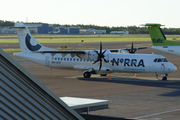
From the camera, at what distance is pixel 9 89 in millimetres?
A: 6711

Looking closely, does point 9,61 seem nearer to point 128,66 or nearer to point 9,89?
point 9,89

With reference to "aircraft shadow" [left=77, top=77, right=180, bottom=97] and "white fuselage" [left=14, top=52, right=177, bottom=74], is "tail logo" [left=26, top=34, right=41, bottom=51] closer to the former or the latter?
"white fuselage" [left=14, top=52, right=177, bottom=74]

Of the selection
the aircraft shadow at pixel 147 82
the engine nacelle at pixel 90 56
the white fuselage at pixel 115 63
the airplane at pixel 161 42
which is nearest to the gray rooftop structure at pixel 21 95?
the aircraft shadow at pixel 147 82

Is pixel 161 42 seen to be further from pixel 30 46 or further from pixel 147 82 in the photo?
pixel 30 46

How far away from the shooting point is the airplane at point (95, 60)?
29.9 m

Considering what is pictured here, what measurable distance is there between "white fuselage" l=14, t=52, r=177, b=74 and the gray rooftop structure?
23.4m

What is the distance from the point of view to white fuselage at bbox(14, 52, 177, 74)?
29703 mm

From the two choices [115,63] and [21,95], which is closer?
[21,95]

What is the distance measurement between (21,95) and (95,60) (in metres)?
25.3

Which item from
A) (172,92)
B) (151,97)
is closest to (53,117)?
(151,97)

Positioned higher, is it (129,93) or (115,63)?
(115,63)

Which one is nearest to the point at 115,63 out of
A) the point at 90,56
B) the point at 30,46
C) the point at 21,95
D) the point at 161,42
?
the point at 90,56

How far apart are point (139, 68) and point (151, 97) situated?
791 centimetres

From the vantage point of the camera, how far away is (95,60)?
32031 millimetres
